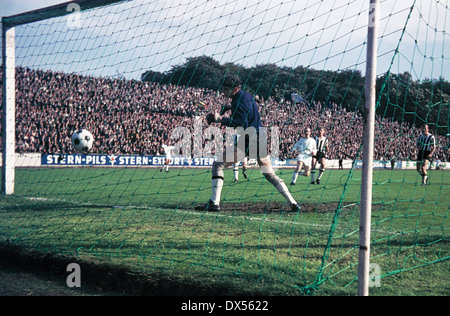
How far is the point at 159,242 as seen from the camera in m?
4.37

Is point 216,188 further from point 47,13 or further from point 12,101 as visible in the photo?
point 12,101

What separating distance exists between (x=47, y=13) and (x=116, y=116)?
18530mm

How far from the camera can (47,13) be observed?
688 centimetres

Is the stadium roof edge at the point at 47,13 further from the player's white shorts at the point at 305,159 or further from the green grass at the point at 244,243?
the player's white shorts at the point at 305,159

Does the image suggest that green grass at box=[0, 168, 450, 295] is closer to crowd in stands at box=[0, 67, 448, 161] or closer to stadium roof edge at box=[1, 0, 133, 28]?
stadium roof edge at box=[1, 0, 133, 28]

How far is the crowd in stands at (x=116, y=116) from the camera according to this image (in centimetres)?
2273

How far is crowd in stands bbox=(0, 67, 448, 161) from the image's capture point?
22.7 metres

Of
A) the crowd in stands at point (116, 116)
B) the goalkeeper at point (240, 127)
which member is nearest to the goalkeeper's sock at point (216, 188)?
the goalkeeper at point (240, 127)

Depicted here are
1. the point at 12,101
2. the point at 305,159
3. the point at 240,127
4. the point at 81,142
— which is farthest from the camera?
the point at 305,159

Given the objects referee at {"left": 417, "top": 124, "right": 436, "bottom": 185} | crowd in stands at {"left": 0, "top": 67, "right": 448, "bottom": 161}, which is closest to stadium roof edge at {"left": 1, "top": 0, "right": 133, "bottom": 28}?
referee at {"left": 417, "top": 124, "right": 436, "bottom": 185}

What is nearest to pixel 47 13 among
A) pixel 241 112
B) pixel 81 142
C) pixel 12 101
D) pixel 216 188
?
pixel 12 101

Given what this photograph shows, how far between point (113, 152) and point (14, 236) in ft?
66.4

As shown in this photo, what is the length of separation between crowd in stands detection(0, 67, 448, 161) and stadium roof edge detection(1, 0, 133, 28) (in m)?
14.4
